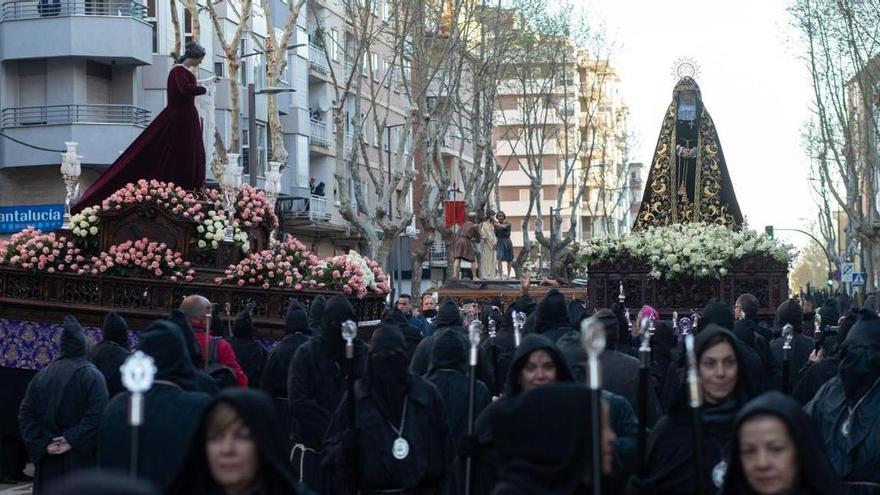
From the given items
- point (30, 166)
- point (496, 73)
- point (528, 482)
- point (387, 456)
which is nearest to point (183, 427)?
point (387, 456)

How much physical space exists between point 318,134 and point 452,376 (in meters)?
44.6

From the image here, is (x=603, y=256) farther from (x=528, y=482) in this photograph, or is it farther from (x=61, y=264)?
(x=528, y=482)

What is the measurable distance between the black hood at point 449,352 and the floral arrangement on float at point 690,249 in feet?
41.1

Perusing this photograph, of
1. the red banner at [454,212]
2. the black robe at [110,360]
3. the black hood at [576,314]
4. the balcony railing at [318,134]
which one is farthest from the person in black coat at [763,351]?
the balcony railing at [318,134]

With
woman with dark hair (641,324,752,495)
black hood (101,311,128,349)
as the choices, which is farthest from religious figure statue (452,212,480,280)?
woman with dark hair (641,324,752,495)

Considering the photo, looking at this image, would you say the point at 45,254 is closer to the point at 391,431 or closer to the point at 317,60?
the point at 391,431

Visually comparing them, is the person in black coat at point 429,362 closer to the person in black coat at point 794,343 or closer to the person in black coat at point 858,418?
the person in black coat at point 858,418

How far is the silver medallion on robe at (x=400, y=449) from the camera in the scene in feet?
29.9

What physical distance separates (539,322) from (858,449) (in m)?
3.94

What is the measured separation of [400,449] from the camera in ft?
29.9

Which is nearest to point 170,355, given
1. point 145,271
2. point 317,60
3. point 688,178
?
point 145,271

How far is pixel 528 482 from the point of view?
5.80 m

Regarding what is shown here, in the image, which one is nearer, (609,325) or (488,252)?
(609,325)

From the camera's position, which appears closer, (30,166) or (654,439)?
(654,439)
